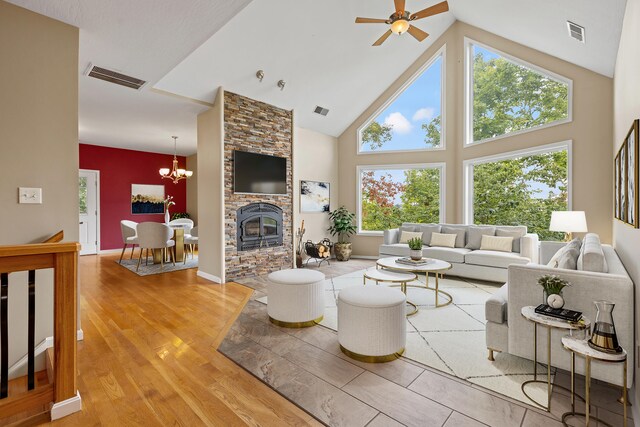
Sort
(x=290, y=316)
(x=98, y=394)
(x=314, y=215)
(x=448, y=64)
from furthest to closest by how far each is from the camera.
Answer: (x=314, y=215)
(x=448, y=64)
(x=290, y=316)
(x=98, y=394)

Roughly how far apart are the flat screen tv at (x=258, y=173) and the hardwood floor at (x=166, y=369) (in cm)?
184

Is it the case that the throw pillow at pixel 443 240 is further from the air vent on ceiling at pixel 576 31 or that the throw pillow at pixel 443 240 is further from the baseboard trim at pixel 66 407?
the baseboard trim at pixel 66 407

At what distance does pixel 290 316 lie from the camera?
2.95 m

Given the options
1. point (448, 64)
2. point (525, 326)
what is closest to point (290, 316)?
point (525, 326)

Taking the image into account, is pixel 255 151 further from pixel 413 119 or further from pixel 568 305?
pixel 568 305

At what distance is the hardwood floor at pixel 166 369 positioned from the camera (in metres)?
1.76

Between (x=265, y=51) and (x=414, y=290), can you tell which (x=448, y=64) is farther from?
(x=414, y=290)

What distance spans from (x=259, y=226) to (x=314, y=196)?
1851mm

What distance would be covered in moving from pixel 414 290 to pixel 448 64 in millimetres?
4805

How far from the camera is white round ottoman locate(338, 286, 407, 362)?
7.50 ft

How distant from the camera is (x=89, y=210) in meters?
7.52

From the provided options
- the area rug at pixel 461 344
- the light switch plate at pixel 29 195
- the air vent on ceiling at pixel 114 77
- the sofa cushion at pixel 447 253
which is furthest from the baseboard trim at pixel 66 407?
the sofa cushion at pixel 447 253

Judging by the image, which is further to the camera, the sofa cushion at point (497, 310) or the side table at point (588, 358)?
the sofa cushion at point (497, 310)

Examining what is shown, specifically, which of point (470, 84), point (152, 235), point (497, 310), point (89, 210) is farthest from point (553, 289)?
point (89, 210)
